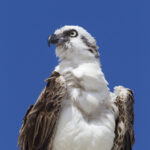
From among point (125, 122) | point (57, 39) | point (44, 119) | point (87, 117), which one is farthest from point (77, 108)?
point (57, 39)

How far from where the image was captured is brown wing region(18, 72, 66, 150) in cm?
817

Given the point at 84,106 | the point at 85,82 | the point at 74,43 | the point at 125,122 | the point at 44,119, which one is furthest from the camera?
the point at 125,122

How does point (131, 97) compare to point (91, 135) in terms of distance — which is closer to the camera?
point (91, 135)

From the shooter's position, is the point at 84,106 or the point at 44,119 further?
the point at 84,106

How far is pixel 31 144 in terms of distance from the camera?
8.30 meters

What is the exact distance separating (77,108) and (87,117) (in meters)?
0.23

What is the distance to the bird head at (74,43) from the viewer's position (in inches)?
340

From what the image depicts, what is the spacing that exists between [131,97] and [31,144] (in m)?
1.94

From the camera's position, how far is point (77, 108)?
829 cm

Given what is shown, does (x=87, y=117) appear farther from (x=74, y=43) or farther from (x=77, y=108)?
(x=74, y=43)

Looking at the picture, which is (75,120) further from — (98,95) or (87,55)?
(87,55)

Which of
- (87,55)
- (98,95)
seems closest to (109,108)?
(98,95)

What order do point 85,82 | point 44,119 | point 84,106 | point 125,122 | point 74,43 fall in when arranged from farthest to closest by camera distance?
point 125,122 < point 74,43 < point 85,82 < point 84,106 < point 44,119

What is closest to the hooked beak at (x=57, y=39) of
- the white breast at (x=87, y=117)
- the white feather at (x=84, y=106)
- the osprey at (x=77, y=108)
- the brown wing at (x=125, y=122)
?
the osprey at (x=77, y=108)
